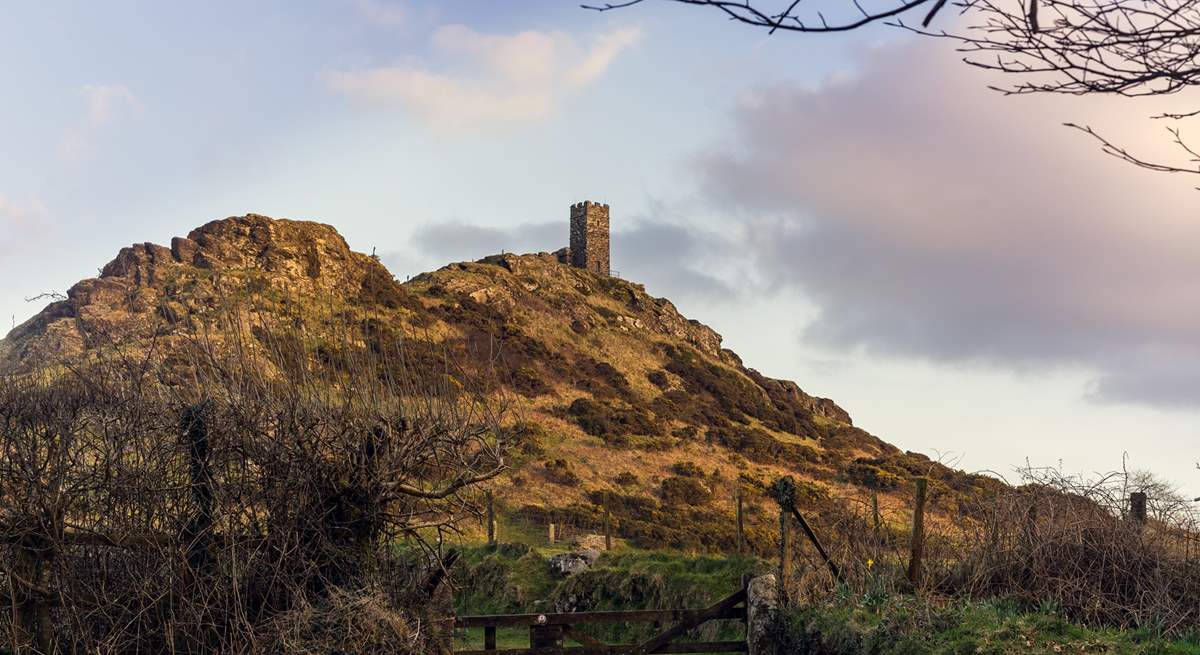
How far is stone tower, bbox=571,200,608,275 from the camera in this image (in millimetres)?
85188

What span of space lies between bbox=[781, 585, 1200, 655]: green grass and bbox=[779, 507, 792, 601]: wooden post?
0.41 m

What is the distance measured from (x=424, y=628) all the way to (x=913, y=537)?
5.48 m

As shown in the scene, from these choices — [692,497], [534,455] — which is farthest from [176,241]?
[692,497]

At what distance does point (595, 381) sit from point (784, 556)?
4680 cm

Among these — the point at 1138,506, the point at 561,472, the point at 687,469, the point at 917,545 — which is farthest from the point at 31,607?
the point at 687,469

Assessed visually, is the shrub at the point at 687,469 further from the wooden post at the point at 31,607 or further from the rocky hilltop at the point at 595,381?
the wooden post at the point at 31,607

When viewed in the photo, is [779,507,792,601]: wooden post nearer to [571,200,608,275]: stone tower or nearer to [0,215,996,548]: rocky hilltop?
[0,215,996,548]: rocky hilltop

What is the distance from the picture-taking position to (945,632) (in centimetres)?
998

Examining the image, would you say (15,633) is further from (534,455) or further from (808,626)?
(534,455)

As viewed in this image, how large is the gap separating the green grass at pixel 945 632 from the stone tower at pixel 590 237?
73.1 meters

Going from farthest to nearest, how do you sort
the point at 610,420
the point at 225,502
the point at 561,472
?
the point at 610,420 → the point at 561,472 → the point at 225,502

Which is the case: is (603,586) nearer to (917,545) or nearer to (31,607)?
(917,545)

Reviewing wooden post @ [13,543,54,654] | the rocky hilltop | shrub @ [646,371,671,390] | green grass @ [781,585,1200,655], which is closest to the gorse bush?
wooden post @ [13,543,54,654]

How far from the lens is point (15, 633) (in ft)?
30.9
